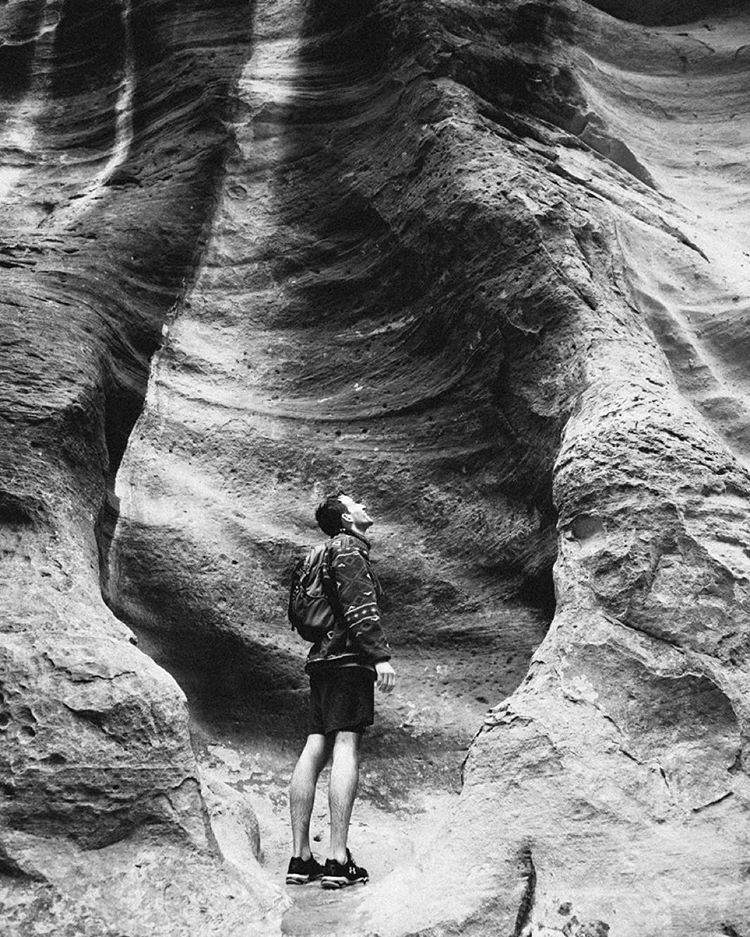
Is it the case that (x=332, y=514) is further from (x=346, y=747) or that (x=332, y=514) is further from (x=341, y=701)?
(x=346, y=747)

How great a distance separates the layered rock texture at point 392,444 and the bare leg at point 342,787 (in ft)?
0.87

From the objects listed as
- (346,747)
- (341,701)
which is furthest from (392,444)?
(346,747)

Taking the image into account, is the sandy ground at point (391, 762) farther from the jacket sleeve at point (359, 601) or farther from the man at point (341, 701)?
the jacket sleeve at point (359, 601)

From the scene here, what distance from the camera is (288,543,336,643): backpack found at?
5.42 meters

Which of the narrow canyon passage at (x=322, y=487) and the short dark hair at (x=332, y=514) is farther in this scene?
the narrow canyon passage at (x=322, y=487)

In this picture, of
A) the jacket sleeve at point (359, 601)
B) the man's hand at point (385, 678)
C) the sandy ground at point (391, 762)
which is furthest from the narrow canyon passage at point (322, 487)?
the jacket sleeve at point (359, 601)

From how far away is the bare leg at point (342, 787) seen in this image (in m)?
4.96

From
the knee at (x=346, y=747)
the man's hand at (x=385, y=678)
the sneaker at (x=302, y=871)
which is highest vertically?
the man's hand at (x=385, y=678)

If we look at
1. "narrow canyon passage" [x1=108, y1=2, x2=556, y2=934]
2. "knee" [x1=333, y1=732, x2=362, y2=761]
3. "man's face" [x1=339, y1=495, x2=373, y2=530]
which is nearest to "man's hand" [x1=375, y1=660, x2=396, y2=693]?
"knee" [x1=333, y1=732, x2=362, y2=761]

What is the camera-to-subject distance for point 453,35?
28.5 feet

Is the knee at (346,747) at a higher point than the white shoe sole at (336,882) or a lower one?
higher

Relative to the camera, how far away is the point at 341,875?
4914 mm

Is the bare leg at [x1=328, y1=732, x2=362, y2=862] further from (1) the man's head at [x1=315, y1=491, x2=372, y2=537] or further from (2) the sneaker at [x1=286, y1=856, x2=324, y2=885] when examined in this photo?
(1) the man's head at [x1=315, y1=491, x2=372, y2=537]

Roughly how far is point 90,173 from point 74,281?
2.25m
